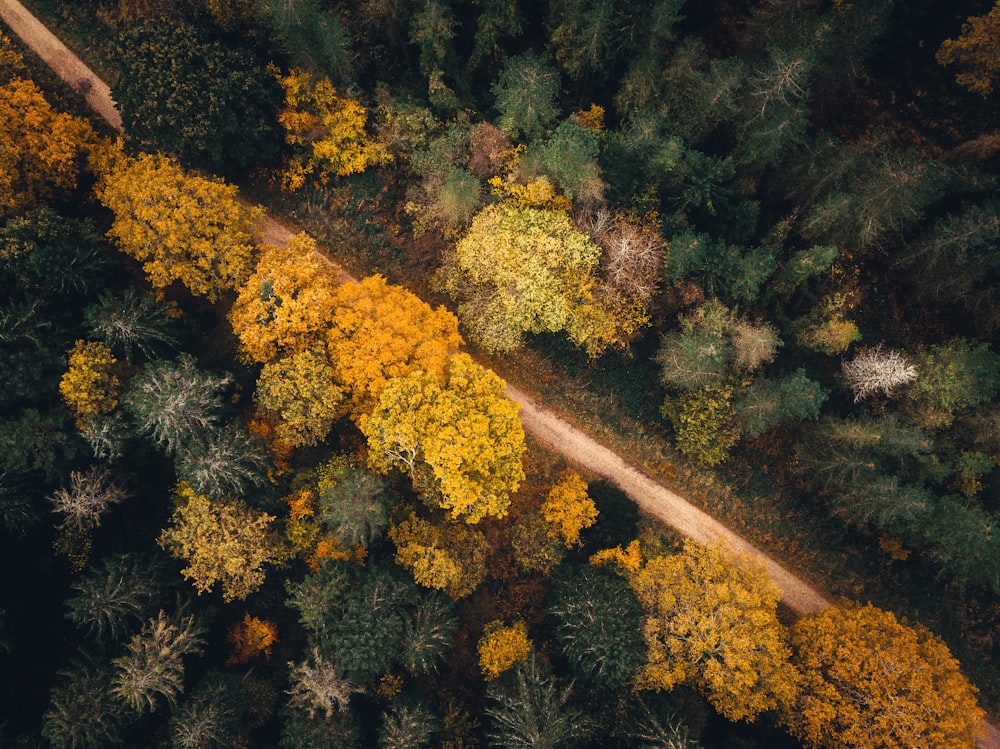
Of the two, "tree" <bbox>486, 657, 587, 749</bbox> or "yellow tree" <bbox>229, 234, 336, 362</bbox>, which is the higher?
"yellow tree" <bbox>229, 234, 336, 362</bbox>

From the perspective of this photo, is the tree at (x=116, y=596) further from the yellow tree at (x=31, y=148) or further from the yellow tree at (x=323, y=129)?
the yellow tree at (x=323, y=129)

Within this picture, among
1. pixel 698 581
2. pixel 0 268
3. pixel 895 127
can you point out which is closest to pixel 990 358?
pixel 895 127

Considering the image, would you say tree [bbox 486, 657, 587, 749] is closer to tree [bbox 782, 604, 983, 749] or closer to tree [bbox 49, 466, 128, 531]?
tree [bbox 782, 604, 983, 749]

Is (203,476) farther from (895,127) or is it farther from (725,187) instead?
(895,127)

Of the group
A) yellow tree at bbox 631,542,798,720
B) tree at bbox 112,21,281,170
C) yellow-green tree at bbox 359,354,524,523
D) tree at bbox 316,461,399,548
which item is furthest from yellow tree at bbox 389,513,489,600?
tree at bbox 112,21,281,170

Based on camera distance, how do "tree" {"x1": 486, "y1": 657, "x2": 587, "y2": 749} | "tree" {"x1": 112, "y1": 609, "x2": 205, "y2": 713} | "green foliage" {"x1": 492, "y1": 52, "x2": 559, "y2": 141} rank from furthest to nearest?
"green foliage" {"x1": 492, "y1": 52, "x2": 559, "y2": 141} → "tree" {"x1": 486, "y1": 657, "x2": 587, "y2": 749} → "tree" {"x1": 112, "y1": 609, "x2": 205, "y2": 713}

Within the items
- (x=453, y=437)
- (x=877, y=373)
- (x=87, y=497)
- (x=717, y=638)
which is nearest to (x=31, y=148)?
(x=87, y=497)

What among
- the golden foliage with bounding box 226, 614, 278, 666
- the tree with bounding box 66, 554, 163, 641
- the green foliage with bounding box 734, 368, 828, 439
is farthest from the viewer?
the golden foliage with bounding box 226, 614, 278, 666
